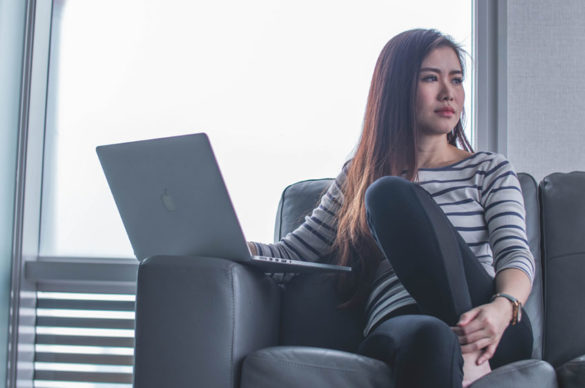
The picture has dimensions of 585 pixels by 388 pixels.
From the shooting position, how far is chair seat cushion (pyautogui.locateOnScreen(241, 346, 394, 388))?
3.33 feet

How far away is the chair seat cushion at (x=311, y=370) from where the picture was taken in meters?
1.01

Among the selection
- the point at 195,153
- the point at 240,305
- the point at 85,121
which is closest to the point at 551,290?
the point at 240,305

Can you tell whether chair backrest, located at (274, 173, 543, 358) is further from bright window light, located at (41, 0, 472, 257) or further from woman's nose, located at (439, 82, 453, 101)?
bright window light, located at (41, 0, 472, 257)

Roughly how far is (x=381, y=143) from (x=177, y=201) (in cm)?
57

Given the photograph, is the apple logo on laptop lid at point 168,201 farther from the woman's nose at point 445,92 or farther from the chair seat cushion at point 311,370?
the woman's nose at point 445,92

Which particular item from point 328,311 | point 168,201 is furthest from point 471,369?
point 168,201

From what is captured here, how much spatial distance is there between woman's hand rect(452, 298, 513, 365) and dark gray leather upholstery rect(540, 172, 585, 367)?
1.60ft

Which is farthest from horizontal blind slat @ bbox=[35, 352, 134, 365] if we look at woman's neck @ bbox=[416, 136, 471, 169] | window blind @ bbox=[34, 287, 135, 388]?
woman's neck @ bbox=[416, 136, 471, 169]

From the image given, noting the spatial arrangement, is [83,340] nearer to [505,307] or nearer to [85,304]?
[85,304]

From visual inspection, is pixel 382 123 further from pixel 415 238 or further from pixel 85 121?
pixel 85 121

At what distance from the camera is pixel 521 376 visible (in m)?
1.04

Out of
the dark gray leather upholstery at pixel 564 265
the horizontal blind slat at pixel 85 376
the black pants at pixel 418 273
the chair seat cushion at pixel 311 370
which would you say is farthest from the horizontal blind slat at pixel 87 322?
the dark gray leather upholstery at pixel 564 265

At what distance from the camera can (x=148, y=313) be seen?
1106 mm

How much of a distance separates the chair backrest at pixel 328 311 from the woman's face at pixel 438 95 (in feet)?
0.91
